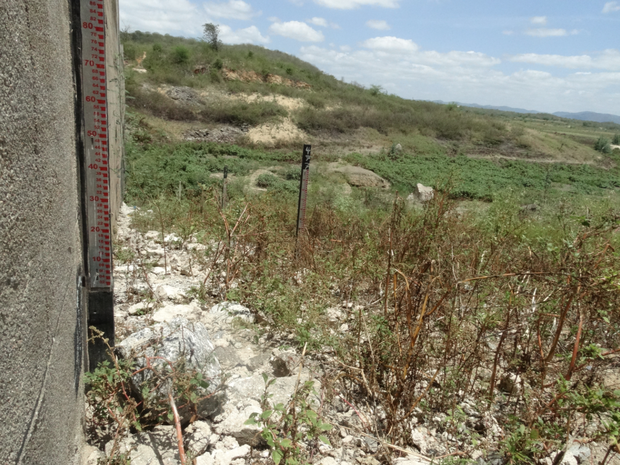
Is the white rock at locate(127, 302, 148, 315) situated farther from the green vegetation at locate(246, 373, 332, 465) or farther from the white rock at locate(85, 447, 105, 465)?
the green vegetation at locate(246, 373, 332, 465)

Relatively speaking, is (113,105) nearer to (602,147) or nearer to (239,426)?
(239,426)

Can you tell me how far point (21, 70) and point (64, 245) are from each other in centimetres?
74

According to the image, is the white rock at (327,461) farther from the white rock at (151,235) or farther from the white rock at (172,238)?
the white rock at (151,235)

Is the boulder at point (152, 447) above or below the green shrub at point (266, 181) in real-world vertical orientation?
above

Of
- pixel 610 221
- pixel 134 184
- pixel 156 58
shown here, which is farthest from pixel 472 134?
pixel 610 221

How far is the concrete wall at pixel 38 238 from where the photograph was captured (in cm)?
99

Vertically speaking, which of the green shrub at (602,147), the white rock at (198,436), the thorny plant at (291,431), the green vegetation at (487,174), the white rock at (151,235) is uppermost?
the green shrub at (602,147)

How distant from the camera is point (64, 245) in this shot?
1.62 m

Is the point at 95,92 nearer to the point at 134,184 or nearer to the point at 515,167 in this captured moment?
the point at 134,184

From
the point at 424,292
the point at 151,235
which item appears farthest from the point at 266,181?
the point at 424,292

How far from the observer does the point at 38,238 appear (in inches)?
49.3

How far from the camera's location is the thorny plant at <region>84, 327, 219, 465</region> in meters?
1.99

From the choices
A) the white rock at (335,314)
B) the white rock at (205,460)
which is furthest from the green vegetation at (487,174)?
the white rock at (205,460)

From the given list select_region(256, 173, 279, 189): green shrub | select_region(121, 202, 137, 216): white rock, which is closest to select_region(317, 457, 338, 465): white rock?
select_region(121, 202, 137, 216): white rock
